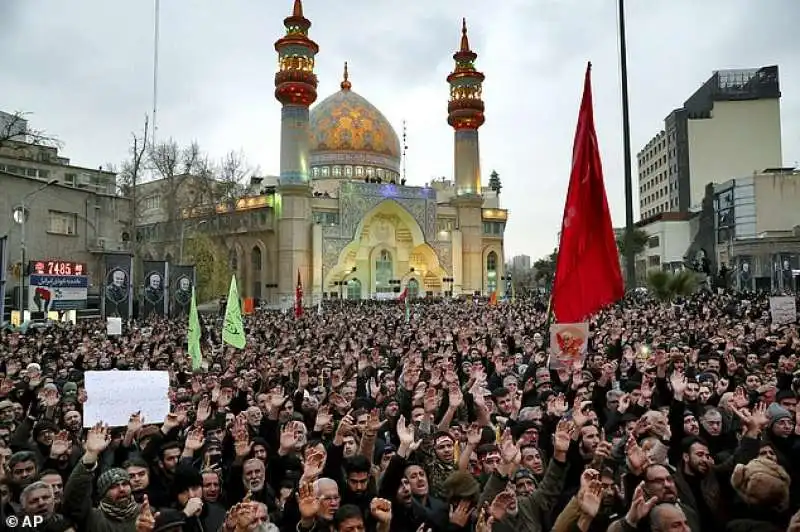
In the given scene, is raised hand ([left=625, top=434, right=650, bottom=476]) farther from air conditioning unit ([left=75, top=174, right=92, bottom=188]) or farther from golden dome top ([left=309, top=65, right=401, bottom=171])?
golden dome top ([left=309, top=65, right=401, bottom=171])

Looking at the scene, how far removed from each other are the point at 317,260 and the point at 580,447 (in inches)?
1686

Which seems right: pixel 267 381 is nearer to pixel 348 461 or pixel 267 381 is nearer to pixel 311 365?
pixel 311 365

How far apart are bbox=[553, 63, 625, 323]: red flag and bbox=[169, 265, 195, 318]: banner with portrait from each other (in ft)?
61.3

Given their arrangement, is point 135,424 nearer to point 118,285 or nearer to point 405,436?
point 405,436

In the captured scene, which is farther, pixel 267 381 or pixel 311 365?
pixel 311 365

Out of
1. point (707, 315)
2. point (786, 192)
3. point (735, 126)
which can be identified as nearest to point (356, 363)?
point (707, 315)

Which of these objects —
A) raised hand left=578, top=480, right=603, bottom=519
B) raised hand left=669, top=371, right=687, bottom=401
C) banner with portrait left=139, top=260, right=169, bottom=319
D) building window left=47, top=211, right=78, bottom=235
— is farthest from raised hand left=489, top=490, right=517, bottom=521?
building window left=47, top=211, right=78, bottom=235

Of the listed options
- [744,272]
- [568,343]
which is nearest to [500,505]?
[568,343]

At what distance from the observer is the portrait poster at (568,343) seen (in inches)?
290

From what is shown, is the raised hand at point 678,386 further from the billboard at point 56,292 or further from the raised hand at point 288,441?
the billboard at point 56,292

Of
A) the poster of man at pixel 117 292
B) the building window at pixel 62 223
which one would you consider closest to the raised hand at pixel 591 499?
the poster of man at pixel 117 292

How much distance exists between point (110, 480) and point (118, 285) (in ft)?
57.6

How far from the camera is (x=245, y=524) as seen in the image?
10.1ft

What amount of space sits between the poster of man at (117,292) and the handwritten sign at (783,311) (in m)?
17.4
